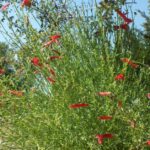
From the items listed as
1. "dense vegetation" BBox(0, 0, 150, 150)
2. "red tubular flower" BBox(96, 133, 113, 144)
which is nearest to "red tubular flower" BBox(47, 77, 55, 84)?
"dense vegetation" BBox(0, 0, 150, 150)

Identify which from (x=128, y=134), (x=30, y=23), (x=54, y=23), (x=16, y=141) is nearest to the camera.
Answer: (x=128, y=134)

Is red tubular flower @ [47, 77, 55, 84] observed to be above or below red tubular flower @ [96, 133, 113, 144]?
above

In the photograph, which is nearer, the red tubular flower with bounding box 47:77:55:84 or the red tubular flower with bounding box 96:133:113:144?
the red tubular flower with bounding box 96:133:113:144

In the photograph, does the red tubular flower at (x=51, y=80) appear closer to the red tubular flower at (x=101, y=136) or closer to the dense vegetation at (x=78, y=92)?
the dense vegetation at (x=78, y=92)

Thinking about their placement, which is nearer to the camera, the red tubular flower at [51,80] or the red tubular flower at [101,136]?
the red tubular flower at [101,136]

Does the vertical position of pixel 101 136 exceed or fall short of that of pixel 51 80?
it falls short

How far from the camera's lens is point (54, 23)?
5.27 meters

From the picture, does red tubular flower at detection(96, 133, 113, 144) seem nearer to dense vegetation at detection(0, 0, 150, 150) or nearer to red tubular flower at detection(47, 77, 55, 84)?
dense vegetation at detection(0, 0, 150, 150)

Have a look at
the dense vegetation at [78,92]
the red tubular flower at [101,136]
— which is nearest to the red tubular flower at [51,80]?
the dense vegetation at [78,92]

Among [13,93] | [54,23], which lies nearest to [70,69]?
[13,93]

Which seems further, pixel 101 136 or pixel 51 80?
pixel 51 80

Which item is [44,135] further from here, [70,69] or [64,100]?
[70,69]

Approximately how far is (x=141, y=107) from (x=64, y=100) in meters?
0.68

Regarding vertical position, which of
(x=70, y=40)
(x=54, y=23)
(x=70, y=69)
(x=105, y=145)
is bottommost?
(x=105, y=145)
